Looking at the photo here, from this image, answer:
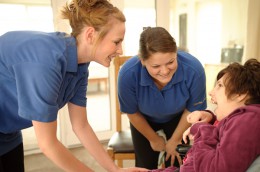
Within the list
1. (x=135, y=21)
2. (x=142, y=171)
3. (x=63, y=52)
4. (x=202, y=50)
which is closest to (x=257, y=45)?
(x=135, y=21)

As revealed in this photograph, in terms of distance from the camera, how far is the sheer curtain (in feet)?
8.70

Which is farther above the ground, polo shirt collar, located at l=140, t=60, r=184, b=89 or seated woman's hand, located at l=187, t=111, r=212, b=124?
polo shirt collar, located at l=140, t=60, r=184, b=89

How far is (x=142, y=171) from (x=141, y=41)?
57 cm

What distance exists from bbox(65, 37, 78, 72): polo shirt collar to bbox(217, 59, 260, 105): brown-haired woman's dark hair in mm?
511

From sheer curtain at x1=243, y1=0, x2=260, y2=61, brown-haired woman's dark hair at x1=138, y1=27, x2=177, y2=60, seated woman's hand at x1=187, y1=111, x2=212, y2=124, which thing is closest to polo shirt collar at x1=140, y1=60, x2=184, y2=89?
brown-haired woman's dark hair at x1=138, y1=27, x2=177, y2=60

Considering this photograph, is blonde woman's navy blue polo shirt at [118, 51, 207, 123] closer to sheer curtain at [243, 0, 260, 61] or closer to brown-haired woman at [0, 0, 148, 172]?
brown-haired woman at [0, 0, 148, 172]

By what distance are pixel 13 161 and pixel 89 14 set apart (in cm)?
71

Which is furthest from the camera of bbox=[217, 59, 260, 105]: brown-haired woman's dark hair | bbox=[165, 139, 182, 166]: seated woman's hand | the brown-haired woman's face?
bbox=[165, 139, 182, 166]: seated woman's hand

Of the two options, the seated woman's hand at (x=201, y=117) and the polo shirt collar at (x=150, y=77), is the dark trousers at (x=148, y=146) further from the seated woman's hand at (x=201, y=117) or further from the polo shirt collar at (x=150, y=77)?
the seated woman's hand at (x=201, y=117)

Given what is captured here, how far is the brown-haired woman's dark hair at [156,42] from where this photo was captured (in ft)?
3.36

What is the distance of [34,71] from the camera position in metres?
0.66

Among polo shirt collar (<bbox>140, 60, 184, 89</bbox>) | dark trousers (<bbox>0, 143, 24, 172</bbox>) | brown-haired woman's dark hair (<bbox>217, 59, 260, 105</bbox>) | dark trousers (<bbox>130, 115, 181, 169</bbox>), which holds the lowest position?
dark trousers (<bbox>130, 115, 181, 169</bbox>)

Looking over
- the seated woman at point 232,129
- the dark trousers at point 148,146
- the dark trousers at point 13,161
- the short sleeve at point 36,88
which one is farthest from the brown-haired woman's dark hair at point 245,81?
the dark trousers at point 13,161

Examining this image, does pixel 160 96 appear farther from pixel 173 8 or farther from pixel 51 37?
pixel 173 8
